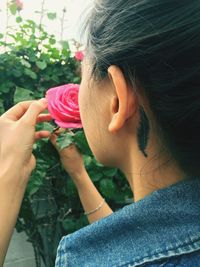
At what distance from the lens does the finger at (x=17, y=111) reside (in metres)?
1.22

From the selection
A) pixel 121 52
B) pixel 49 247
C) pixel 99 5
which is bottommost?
pixel 49 247

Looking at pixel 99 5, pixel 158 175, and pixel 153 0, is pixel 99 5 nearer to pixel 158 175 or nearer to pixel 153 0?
pixel 153 0

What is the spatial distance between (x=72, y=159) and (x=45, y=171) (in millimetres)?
260

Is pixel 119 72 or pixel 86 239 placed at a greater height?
pixel 119 72

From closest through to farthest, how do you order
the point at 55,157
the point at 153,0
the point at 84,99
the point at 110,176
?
the point at 153,0, the point at 84,99, the point at 55,157, the point at 110,176

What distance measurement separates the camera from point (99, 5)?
2.71 feet

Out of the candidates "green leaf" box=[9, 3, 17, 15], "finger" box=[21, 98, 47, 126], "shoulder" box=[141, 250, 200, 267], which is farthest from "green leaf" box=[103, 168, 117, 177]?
"green leaf" box=[9, 3, 17, 15]

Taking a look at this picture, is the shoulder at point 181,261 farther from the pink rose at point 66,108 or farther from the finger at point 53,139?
the finger at point 53,139

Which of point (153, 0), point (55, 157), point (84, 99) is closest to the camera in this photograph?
point (153, 0)

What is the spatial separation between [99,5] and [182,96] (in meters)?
0.29

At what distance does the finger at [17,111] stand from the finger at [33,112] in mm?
50

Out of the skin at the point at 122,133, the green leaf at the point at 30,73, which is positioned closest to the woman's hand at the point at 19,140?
the skin at the point at 122,133

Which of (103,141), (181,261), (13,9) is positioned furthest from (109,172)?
(13,9)

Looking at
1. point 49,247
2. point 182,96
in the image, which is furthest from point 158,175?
point 49,247
